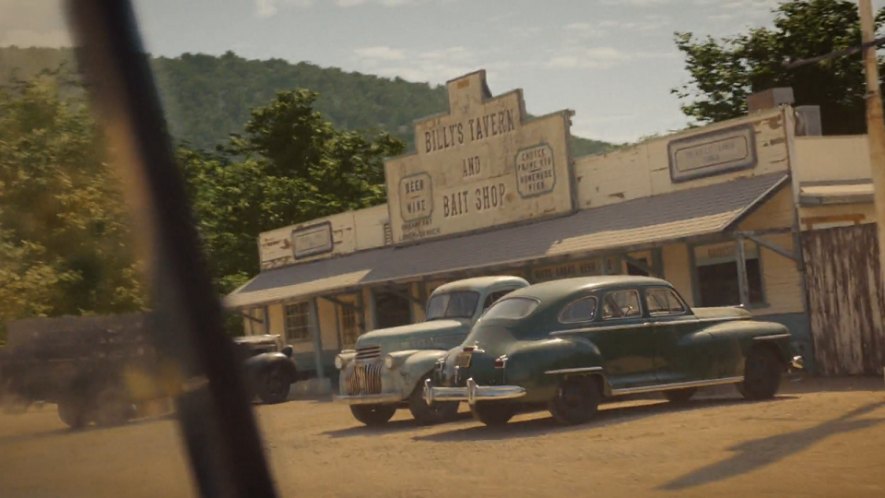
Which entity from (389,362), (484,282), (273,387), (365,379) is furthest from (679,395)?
(273,387)

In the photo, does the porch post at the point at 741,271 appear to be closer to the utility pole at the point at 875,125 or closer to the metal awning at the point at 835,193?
the metal awning at the point at 835,193

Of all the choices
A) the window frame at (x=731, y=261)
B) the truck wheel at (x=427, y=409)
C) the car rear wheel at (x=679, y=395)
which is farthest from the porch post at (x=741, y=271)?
the truck wheel at (x=427, y=409)

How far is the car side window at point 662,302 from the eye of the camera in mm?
15468

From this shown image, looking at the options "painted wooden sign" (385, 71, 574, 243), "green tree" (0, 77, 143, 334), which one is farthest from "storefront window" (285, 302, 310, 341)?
"green tree" (0, 77, 143, 334)

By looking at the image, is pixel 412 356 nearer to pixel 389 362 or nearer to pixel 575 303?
pixel 389 362

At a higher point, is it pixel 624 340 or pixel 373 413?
pixel 624 340

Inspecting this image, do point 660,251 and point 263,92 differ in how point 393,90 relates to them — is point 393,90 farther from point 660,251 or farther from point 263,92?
point 660,251

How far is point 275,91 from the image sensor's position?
58.6 meters

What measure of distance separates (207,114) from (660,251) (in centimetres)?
5244

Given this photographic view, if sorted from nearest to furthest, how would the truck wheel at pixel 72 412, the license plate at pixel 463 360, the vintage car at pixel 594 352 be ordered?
the vintage car at pixel 594 352 → the license plate at pixel 463 360 → the truck wheel at pixel 72 412

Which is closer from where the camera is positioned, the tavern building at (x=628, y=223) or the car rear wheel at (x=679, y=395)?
the car rear wheel at (x=679, y=395)

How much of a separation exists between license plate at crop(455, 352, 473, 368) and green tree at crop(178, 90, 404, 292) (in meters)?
29.6

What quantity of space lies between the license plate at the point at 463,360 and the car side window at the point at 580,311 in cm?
118

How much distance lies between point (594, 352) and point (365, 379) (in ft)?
12.9
